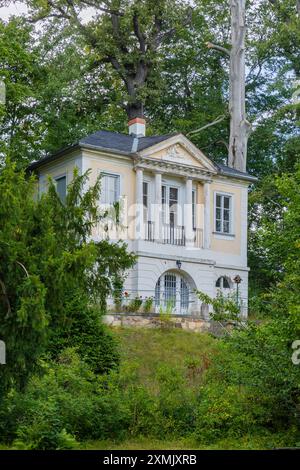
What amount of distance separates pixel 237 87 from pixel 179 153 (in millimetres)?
6906

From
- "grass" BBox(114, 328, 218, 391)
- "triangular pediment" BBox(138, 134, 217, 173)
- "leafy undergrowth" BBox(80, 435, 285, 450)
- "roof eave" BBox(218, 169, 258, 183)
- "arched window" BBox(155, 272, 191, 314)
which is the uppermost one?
"triangular pediment" BBox(138, 134, 217, 173)

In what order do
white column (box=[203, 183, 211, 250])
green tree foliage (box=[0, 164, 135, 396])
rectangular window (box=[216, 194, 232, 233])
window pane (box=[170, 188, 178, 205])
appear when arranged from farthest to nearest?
rectangular window (box=[216, 194, 232, 233]), white column (box=[203, 183, 211, 250]), window pane (box=[170, 188, 178, 205]), green tree foliage (box=[0, 164, 135, 396])

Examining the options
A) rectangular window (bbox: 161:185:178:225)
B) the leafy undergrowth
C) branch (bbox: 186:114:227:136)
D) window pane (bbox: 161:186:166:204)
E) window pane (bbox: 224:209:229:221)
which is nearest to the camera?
the leafy undergrowth

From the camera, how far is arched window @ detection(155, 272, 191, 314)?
100 feet

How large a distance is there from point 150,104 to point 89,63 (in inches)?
152

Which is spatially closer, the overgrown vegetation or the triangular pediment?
the overgrown vegetation

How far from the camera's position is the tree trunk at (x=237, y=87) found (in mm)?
36938

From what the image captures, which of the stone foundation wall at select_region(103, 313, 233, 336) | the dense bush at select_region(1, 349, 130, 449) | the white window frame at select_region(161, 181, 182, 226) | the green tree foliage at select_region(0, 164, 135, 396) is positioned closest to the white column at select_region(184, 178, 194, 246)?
the white window frame at select_region(161, 181, 182, 226)

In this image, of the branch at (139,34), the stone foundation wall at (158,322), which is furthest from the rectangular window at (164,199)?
the branch at (139,34)

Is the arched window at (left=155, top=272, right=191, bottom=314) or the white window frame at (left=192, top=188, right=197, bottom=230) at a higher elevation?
the white window frame at (left=192, top=188, right=197, bottom=230)

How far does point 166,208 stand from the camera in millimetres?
31391

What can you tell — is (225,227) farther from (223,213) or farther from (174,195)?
(174,195)

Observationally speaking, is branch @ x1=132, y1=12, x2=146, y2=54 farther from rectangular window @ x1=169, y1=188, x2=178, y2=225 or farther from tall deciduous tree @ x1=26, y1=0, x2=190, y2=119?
rectangular window @ x1=169, y1=188, x2=178, y2=225

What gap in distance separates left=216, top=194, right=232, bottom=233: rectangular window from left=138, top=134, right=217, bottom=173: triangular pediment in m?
1.45
